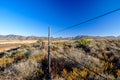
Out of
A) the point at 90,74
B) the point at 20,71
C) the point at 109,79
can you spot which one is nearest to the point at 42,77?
the point at 20,71

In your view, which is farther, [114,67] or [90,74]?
[114,67]

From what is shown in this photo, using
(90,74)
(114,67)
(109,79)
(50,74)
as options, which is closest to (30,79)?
(50,74)

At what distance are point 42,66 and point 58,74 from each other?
1.58 meters

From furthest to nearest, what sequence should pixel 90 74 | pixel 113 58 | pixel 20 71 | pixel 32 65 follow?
pixel 113 58
pixel 32 65
pixel 20 71
pixel 90 74

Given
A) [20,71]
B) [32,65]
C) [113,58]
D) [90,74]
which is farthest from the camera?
[113,58]

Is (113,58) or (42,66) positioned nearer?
(42,66)

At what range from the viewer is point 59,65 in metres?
8.22

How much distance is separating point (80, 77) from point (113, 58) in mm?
4285

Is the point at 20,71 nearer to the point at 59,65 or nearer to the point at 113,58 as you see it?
the point at 59,65

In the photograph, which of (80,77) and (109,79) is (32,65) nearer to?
(80,77)

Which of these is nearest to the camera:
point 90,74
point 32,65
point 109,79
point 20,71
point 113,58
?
point 109,79

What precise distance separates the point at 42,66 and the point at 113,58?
16.4ft

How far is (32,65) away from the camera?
815 cm

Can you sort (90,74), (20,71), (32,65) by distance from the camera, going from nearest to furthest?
(90,74) → (20,71) → (32,65)
